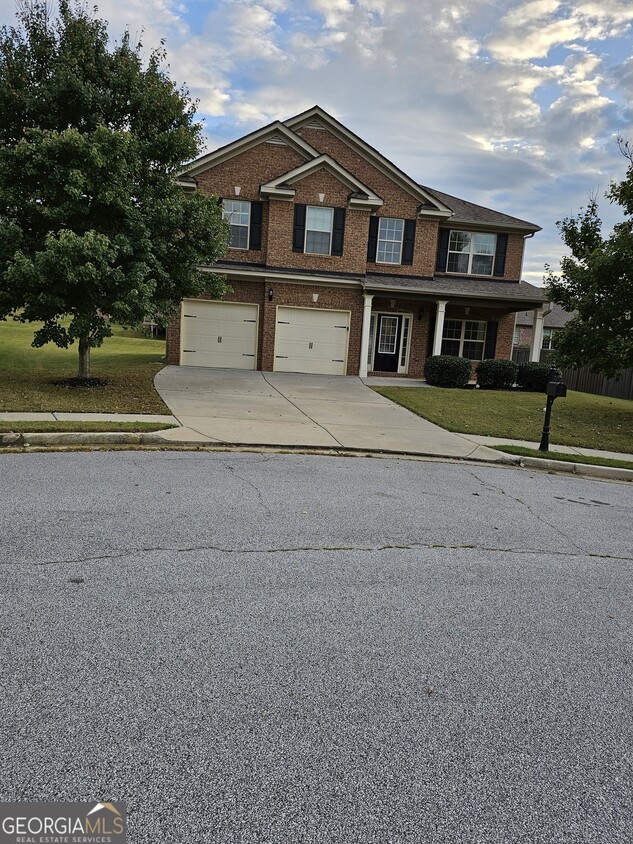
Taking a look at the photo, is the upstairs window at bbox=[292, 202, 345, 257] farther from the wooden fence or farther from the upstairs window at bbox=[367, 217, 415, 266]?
the wooden fence

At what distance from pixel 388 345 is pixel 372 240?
3.94 metres

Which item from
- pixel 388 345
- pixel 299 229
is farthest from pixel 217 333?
pixel 388 345

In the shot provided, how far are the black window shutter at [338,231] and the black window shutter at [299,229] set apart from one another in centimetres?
110

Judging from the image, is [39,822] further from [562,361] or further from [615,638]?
[562,361]

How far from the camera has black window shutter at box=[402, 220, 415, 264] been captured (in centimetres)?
2175

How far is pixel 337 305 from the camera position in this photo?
2092cm

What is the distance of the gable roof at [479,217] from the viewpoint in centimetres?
2250

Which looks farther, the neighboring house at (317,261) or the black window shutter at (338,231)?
the black window shutter at (338,231)

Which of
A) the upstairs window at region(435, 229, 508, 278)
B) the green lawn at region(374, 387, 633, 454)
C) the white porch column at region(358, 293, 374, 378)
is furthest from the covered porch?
the green lawn at region(374, 387, 633, 454)

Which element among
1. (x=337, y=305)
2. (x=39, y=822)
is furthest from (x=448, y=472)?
(x=337, y=305)

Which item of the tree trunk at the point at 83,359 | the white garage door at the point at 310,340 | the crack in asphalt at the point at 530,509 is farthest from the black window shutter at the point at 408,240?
the crack in asphalt at the point at 530,509

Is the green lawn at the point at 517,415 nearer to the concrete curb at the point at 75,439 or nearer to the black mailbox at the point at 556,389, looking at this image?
the black mailbox at the point at 556,389

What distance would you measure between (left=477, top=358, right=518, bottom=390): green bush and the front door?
10.9 ft

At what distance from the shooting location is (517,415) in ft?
48.2
